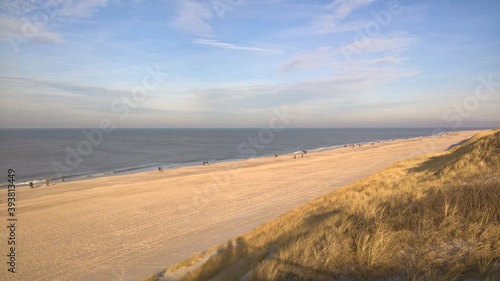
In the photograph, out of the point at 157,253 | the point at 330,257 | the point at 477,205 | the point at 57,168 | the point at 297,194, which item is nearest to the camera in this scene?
the point at 330,257

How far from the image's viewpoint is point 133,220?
14.8m

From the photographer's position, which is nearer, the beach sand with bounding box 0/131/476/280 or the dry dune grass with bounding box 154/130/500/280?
the dry dune grass with bounding box 154/130/500/280

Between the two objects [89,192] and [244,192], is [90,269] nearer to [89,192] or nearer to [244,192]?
[244,192]

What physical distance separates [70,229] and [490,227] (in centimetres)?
1560

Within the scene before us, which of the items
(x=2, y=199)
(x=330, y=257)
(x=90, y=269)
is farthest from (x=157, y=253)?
(x=2, y=199)

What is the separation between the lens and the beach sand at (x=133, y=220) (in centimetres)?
992

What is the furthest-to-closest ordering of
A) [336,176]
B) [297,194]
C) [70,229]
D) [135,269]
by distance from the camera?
[336,176] → [297,194] → [70,229] → [135,269]

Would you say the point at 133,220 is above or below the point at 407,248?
below

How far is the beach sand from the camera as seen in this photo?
992cm

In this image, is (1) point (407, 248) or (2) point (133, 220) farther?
(2) point (133, 220)

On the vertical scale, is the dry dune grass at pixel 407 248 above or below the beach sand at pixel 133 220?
above

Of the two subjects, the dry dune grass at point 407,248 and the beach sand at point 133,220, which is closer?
the dry dune grass at point 407,248

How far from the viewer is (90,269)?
953 cm

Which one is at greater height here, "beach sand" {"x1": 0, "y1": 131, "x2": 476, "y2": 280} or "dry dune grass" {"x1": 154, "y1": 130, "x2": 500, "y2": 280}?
"dry dune grass" {"x1": 154, "y1": 130, "x2": 500, "y2": 280}
